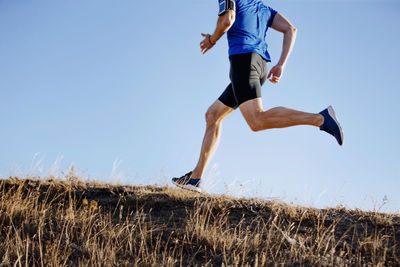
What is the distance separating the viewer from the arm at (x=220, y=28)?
3.61 m

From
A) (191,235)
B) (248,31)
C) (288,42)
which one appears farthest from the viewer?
(288,42)

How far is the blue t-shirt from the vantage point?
12.5 feet

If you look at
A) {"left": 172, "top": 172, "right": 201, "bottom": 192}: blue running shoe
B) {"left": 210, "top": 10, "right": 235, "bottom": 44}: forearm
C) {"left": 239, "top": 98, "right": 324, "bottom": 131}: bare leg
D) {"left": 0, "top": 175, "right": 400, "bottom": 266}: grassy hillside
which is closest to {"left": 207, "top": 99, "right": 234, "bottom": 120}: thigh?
{"left": 239, "top": 98, "right": 324, "bottom": 131}: bare leg

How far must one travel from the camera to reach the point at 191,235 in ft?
9.95

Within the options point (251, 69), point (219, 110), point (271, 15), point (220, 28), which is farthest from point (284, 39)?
point (219, 110)

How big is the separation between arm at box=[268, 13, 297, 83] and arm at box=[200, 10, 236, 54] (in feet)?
2.32

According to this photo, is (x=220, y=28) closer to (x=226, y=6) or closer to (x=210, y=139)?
(x=226, y=6)

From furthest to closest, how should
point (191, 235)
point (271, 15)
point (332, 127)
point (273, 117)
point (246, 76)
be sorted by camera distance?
point (271, 15)
point (246, 76)
point (273, 117)
point (332, 127)
point (191, 235)

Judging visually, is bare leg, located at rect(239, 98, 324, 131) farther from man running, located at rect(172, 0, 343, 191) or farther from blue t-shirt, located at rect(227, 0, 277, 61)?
blue t-shirt, located at rect(227, 0, 277, 61)

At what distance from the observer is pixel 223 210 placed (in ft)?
11.6

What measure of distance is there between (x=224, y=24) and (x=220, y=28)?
0.06m

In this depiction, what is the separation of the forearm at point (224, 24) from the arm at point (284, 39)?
707 mm

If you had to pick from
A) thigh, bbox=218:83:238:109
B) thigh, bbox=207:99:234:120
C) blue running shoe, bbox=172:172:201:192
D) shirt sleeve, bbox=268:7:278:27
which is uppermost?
shirt sleeve, bbox=268:7:278:27

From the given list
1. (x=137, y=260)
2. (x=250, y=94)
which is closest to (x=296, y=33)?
(x=250, y=94)
